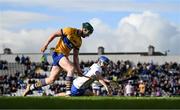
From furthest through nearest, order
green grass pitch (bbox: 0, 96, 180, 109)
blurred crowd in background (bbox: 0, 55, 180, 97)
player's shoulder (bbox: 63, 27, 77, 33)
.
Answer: blurred crowd in background (bbox: 0, 55, 180, 97), player's shoulder (bbox: 63, 27, 77, 33), green grass pitch (bbox: 0, 96, 180, 109)

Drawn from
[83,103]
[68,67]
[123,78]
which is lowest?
[83,103]

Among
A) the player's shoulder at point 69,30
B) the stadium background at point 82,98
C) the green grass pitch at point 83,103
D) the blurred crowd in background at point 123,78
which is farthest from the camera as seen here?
the blurred crowd in background at point 123,78

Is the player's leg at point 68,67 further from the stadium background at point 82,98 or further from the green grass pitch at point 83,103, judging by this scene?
the green grass pitch at point 83,103

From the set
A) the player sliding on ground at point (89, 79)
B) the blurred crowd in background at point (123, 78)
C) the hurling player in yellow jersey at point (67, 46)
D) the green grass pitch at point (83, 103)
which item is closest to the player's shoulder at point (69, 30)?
the hurling player in yellow jersey at point (67, 46)

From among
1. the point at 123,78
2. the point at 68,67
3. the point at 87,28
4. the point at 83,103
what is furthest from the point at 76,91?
the point at 123,78

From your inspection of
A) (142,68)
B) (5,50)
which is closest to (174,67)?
(142,68)

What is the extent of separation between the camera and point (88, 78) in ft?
58.2

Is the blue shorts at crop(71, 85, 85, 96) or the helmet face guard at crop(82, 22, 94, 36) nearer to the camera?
the helmet face guard at crop(82, 22, 94, 36)

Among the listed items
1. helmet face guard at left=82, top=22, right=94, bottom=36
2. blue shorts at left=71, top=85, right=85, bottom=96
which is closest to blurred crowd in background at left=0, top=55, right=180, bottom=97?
blue shorts at left=71, top=85, right=85, bottom=96

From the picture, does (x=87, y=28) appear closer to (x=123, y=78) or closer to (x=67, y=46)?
(x=67, y=46)

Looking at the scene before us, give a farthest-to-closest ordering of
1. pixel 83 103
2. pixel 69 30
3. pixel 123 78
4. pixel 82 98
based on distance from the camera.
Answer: pixel 123 78 < pixel 69 30 < pixel 82 98 < pixel 83 103

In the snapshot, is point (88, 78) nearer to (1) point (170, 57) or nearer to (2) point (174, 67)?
(2) point (174, 67)

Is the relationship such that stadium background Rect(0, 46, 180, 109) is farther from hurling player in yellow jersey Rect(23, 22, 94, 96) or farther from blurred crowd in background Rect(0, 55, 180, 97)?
hurling player in yellow jersey Rect(23, 22, 94, 96)

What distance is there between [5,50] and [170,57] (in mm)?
18953
